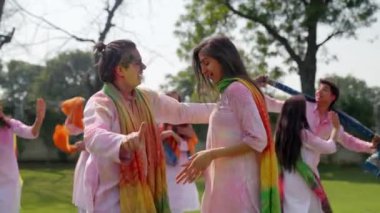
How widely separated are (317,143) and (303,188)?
0.50 meters

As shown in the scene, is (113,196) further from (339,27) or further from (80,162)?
(339,27)

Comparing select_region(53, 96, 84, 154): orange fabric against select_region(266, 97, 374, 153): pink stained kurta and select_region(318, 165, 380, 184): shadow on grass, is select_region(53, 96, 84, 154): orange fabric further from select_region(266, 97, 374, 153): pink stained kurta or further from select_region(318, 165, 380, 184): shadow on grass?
select_region(318, 165, 380, 184): shadow on grass

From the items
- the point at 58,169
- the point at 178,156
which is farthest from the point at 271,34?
the point at 178,156

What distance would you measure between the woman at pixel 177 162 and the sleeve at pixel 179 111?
4222 mm

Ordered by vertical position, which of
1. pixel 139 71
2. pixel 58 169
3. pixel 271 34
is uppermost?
pixel 271 34

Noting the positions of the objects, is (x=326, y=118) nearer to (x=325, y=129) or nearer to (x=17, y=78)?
(x=325, y=129)

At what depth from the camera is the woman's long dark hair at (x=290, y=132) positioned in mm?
6449

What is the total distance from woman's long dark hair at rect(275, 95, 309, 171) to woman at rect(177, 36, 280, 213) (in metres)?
2.43

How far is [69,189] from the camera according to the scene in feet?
53.0

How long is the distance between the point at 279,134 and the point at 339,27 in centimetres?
2012

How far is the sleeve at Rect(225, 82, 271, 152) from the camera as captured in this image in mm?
3816

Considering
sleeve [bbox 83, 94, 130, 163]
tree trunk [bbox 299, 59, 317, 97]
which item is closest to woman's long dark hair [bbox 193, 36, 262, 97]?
sleeve [bbox 83, 94, 130, 163]

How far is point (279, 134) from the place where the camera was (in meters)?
6.67

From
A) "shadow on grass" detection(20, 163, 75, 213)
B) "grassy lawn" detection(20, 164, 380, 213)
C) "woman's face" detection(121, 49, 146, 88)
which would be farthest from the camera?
"shadow on grass" detection(20, 163, 75, 213)
